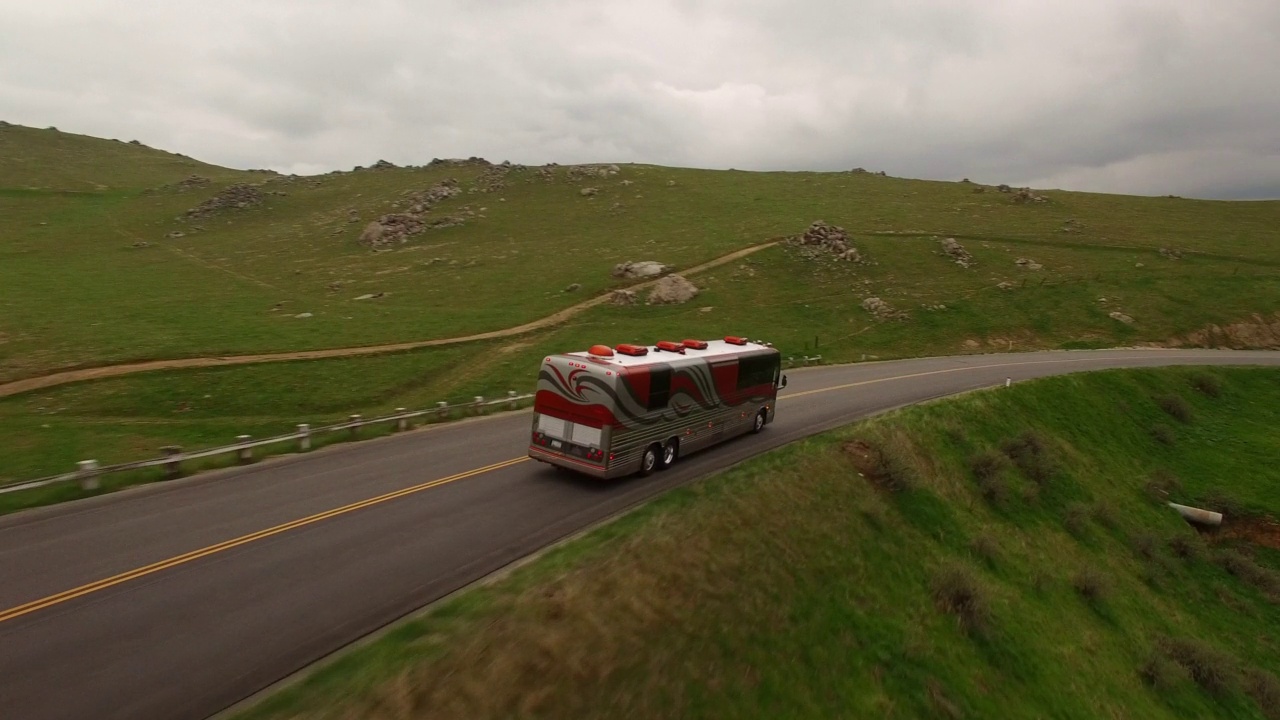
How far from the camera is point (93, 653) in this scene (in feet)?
32.3

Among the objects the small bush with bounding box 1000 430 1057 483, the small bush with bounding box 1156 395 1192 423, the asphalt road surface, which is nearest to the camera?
the asphalt road surface

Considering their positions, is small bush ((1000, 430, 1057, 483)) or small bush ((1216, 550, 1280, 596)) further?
small bush ((1000, 430, 1057, 483))

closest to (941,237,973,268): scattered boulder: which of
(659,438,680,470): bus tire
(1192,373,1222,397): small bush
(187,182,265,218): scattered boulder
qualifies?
(1192,373,1222,397): small bush

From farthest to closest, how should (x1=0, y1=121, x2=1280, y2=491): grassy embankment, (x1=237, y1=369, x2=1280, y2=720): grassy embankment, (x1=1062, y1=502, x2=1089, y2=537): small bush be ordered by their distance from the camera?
(x1=0, y1=121, x2=1280, y2=491): grassy embankment < (x1=1062, y1=502, x2=1089, y2=537): small bush < (x1=237, y1=369, x2=1280, y2=720): grassy embankment

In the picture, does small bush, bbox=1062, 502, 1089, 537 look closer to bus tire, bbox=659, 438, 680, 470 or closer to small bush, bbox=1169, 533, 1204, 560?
small bush, bbox=1169, 533, 1204, 560

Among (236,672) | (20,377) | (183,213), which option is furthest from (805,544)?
(183,213)

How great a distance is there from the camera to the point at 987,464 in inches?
961

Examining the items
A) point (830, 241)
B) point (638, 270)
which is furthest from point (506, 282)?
point (830, 241)

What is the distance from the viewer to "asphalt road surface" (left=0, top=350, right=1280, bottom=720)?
949 cm

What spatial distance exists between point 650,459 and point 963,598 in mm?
9634

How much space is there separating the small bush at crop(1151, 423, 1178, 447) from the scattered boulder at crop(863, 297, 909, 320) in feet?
69.2

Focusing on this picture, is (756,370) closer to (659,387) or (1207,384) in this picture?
(659,387)

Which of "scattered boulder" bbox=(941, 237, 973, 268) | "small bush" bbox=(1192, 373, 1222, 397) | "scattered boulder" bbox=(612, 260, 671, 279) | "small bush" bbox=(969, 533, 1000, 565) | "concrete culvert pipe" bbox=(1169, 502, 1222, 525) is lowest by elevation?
"concrete culvert pipe" bbox=(1169, 502, 1222, 525)

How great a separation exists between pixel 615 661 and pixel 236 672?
607 cm
